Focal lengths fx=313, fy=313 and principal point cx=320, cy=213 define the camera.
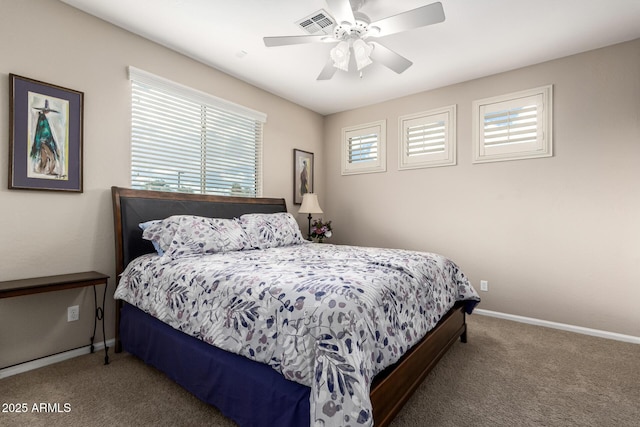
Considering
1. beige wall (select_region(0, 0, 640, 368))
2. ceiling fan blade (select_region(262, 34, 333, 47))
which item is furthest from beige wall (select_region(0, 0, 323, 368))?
ceiling fan blade (select_region(262, 34, 333, 47))

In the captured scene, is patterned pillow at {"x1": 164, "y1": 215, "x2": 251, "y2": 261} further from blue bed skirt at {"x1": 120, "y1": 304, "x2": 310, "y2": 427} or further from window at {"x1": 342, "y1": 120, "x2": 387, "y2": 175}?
window at {"x1": 342, "y1": 120, "x2": 387, "y2": 175}

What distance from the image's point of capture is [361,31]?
2330mm

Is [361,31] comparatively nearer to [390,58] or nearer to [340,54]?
[340,54]

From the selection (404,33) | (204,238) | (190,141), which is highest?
(404,33)

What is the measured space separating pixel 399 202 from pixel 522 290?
5.64 ft

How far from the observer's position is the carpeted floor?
1.74 meters

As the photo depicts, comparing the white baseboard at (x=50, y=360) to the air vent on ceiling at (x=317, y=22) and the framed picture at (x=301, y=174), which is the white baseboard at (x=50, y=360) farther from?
the air vent on ceiling at (x=317, y=22)

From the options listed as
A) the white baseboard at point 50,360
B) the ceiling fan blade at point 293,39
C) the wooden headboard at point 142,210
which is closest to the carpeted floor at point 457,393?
the white baseboard at point 50,360

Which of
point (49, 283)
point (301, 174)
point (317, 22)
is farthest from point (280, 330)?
point (301, 174)

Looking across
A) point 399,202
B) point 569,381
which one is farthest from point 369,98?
point 569,381

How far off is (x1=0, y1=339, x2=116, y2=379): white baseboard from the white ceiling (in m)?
2.70

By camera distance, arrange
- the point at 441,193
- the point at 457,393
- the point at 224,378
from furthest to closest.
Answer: the point at 441,193 < the point at 457,393 < the point at 224,378

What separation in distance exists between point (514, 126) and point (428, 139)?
3.10 feet

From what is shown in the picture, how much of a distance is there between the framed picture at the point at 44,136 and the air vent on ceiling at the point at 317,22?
1852 millimetres
